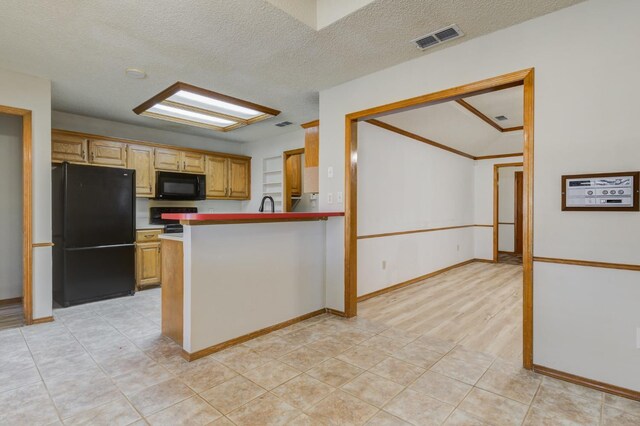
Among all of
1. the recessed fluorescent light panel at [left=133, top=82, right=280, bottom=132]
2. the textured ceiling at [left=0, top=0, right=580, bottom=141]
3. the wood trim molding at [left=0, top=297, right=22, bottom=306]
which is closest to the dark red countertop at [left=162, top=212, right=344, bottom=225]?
the textured ceiling at [left=0, top=0, right=580, bottom=141]

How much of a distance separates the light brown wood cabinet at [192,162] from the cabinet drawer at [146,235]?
121cm

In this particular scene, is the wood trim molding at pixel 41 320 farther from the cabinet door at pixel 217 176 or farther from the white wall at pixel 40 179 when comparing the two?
the cabinet door at pixel 217 176

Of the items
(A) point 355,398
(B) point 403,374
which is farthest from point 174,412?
(B) point 403,374

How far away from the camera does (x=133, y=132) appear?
538 cm

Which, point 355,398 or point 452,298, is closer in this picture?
point 355,398

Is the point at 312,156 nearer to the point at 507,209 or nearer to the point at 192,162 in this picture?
the point at 192,162

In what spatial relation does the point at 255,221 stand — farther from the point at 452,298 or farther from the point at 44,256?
the point at 452,298

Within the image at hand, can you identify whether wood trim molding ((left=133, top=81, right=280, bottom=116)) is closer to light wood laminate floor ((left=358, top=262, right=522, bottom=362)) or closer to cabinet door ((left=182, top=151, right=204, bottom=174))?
cabinet door ((left=182, top=151, right=204, bottom=174))

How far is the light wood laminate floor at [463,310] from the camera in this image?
3.00 meters

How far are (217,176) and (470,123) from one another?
4530 mm

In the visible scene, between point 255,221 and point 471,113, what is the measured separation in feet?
12.6

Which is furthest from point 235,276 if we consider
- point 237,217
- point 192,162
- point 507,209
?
point 507,209

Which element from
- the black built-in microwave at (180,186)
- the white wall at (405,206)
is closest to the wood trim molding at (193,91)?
the black built-in microwave at (180,186)

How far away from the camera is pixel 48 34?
260cm
